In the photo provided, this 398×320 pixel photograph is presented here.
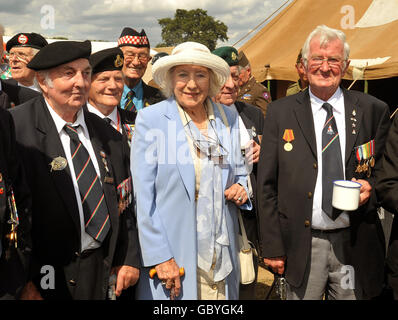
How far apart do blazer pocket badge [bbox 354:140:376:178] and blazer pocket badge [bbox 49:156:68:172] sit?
1.92m

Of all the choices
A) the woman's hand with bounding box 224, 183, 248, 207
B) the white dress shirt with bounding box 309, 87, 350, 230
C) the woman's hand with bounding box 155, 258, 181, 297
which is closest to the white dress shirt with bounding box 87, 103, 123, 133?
the woman's hand with bounding box 224, 183, 248, 207

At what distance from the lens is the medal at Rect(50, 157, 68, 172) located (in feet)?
8.34

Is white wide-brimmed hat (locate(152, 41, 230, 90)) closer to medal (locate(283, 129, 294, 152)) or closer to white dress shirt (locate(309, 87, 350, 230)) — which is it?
medal (locate(283, 129, 294, 152))

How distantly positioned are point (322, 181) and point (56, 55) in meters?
1.94

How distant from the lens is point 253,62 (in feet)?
34.4

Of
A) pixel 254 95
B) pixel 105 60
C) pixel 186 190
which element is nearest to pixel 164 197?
pixel 186 190

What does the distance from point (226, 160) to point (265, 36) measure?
371 inches

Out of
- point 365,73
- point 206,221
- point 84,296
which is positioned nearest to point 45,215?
point 84,296

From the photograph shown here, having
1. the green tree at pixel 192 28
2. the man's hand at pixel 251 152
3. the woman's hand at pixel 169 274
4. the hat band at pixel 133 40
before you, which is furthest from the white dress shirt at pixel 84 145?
the green tree at pixel 192 28

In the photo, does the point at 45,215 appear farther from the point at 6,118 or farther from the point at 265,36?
the point at 265,36

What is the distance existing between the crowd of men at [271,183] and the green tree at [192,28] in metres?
46.1

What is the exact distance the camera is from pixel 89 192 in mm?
2625

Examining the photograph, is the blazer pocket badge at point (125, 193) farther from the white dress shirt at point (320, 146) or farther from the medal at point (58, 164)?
the white dress shirt at point (320, 146)

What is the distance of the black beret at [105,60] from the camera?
363 centimetres
